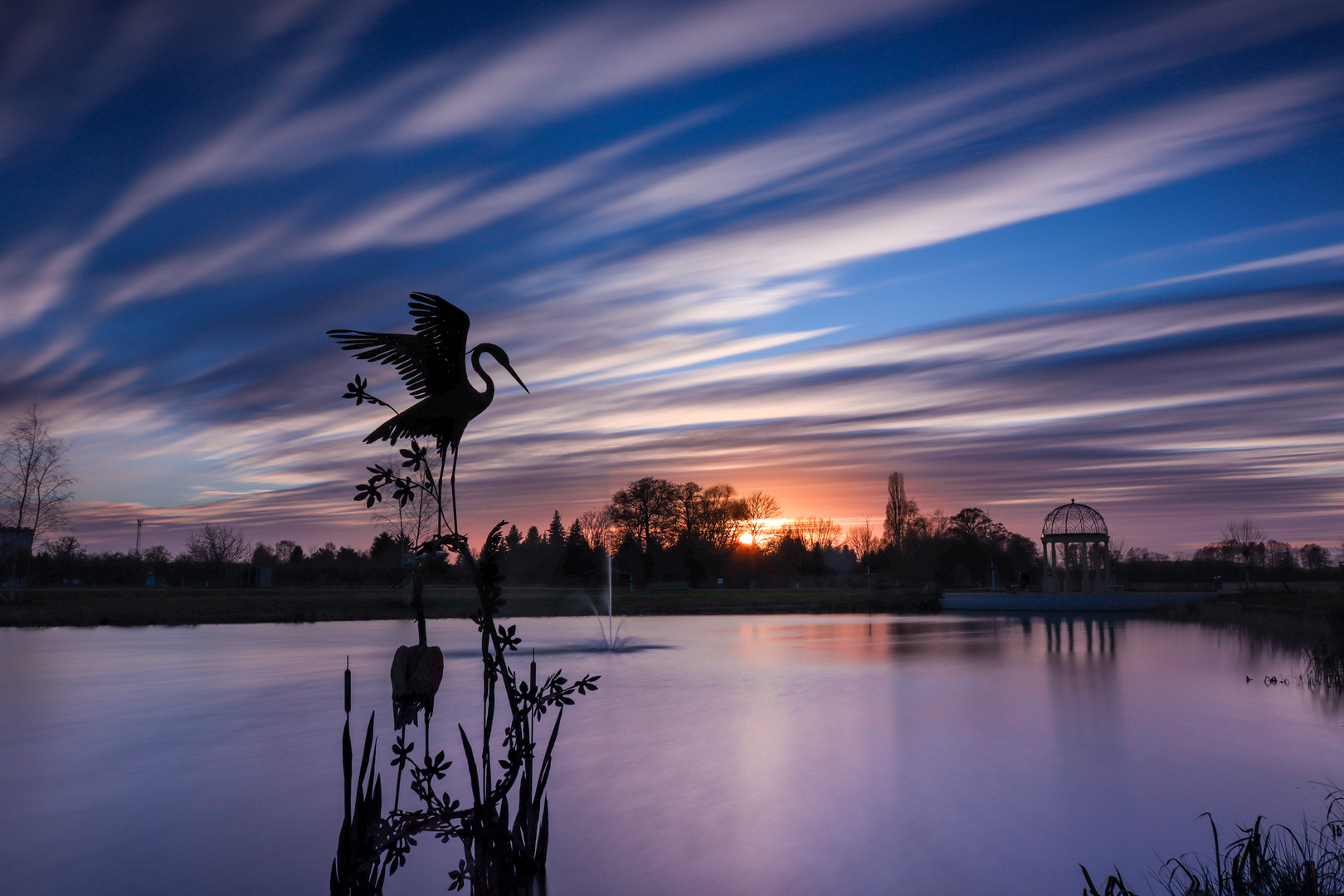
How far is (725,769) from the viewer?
31.9 feet

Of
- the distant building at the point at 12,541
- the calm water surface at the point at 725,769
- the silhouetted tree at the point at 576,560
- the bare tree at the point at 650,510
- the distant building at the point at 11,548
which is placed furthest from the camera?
the bare tree at the point at 650,510

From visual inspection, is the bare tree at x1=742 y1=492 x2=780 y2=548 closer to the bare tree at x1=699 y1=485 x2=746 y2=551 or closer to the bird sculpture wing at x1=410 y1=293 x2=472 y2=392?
the bare tree at x1=699 y1=485 x2=746 y2=551

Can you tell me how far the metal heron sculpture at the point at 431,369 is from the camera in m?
4.36

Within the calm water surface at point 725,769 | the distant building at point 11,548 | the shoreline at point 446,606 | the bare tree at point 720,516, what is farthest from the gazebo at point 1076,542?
the distant building at point 11,548

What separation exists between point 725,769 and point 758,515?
207 ft

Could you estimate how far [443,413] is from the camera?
14.4 ft

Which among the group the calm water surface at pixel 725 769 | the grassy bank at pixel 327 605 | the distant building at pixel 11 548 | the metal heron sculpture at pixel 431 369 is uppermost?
the metal heron sculpture at pixel 431 369

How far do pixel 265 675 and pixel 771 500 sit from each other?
193 ft

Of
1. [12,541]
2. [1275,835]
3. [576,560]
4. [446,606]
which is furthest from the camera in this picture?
[576,560]

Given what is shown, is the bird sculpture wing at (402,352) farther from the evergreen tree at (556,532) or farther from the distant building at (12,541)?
the evergreen tree at (556,532)

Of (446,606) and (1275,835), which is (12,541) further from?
(1275,835)

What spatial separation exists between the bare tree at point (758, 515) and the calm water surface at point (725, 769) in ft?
171

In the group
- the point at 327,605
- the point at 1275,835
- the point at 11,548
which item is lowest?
the point at 327,605

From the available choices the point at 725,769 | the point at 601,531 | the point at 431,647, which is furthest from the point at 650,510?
the point at 431,647
